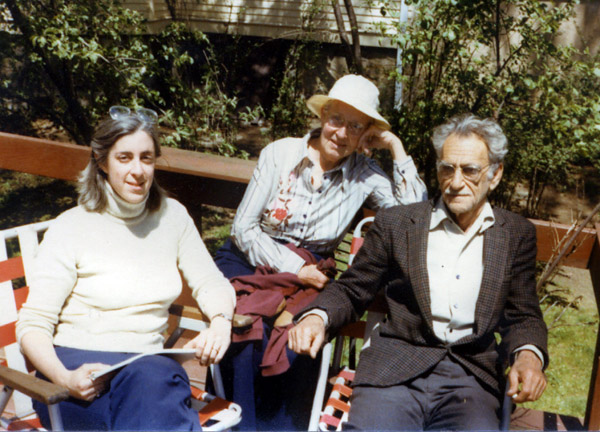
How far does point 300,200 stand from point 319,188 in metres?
0.11

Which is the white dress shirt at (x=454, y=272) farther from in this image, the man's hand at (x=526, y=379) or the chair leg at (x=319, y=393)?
the chair leg at (x=319, y=393)

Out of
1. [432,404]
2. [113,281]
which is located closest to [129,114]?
Result: [113,281]

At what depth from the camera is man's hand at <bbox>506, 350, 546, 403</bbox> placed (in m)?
2.01

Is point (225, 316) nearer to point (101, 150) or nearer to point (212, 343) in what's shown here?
point (212, 343)

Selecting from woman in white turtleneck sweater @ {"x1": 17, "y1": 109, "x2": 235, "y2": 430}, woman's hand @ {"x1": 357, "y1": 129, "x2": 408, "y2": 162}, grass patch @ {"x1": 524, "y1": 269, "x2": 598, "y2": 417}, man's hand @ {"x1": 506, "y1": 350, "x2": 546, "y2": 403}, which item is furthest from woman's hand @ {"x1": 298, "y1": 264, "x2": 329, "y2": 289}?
grass patch @ {"x1": 524, "y1": 269, "x2": 598, "y2": 417}

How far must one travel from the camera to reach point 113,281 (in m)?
2.22

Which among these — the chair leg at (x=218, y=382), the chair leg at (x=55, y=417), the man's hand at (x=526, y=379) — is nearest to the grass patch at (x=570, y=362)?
the man's hand at (x=526, y=379)

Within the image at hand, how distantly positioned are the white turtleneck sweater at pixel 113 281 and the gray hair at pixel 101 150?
→ 42mm

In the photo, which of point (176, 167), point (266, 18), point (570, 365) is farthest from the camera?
point (266, 18)

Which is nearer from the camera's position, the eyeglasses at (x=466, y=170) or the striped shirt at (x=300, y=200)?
the eyeglasses at (x=466, y=170)

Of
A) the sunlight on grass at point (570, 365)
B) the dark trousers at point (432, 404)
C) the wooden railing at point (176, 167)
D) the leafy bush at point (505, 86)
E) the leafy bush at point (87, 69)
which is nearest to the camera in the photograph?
the dark trousers at point (432, 404)

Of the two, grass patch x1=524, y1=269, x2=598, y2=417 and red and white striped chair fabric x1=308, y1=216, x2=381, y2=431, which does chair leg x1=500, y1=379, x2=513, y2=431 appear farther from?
grass patch x1=524, y1=269, x2=598, y2=417

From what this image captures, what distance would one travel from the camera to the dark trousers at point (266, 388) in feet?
7.79

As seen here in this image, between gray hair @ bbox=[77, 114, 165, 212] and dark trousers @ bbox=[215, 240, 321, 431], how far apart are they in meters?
0.78
